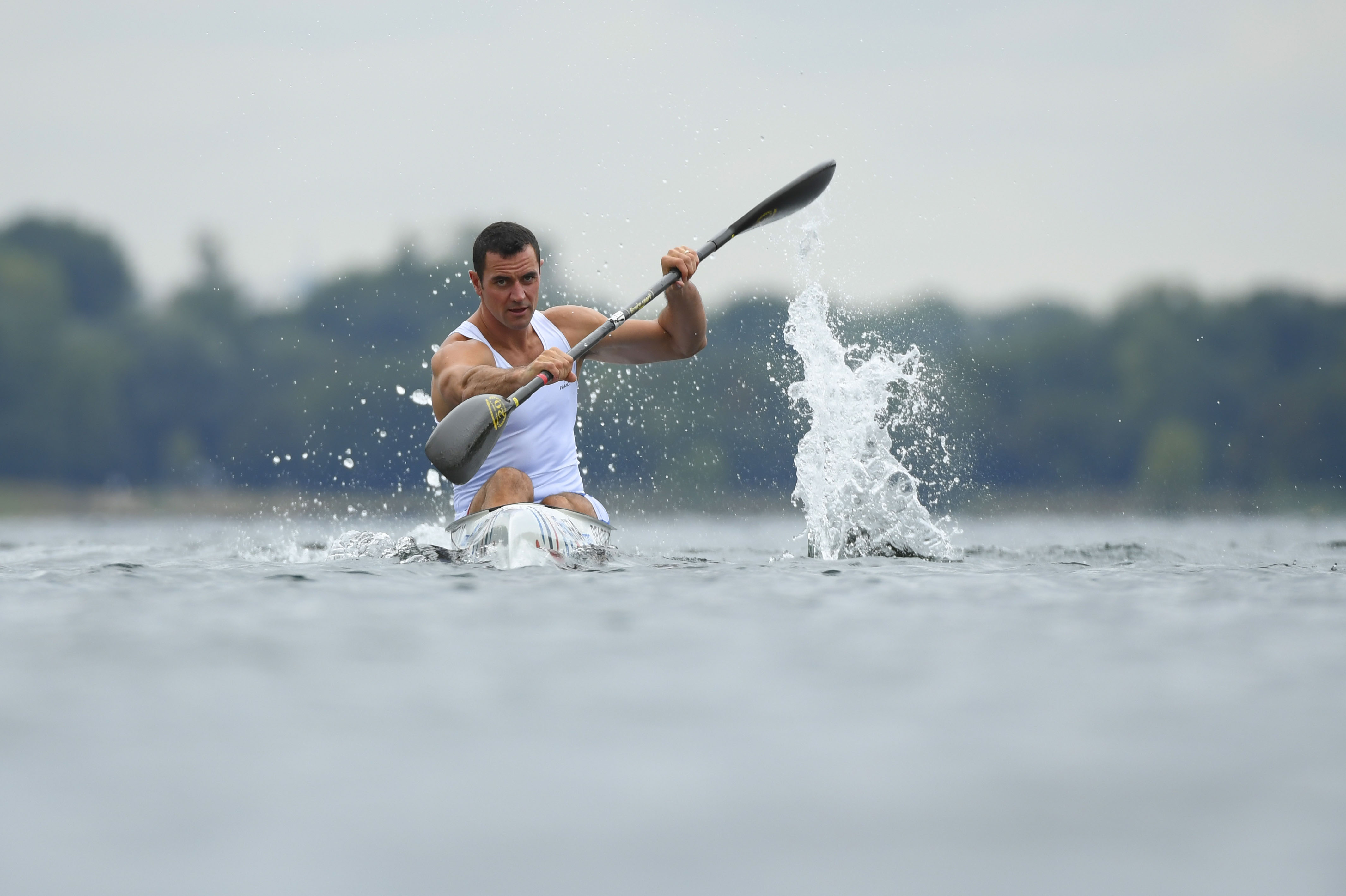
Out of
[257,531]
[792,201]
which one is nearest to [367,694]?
[792,201]

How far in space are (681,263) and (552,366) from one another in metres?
0.82

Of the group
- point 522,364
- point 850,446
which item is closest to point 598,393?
point 850,446

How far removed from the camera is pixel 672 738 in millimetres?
2865

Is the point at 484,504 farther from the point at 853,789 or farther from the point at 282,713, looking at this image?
the point at 853,789

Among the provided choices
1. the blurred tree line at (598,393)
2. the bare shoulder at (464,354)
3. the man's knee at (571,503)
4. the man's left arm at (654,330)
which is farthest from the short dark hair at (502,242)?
the blurred tree line at (598,393)

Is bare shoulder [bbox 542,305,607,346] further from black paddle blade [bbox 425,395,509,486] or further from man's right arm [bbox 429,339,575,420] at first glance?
black paddle blade [bbox 425,395,509,486]

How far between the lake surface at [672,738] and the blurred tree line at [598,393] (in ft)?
63.5

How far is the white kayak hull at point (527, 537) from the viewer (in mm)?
5965

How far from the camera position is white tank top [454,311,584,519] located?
6438 millimetres

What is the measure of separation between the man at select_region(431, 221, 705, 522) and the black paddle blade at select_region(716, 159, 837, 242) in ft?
2.30

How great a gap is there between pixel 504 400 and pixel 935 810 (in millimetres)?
3888

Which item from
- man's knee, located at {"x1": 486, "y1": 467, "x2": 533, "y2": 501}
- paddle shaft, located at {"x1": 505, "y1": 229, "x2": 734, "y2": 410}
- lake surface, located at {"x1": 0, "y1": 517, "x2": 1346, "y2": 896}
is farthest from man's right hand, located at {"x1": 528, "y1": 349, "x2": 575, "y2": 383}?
lake surface, located at {"x1": 0, "y1": 517, "x2": 1346, "y2": 896}

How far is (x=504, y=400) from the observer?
6055mm

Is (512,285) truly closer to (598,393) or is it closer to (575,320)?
(575,320)
